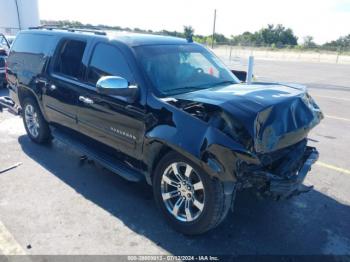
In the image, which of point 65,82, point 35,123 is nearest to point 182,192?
point 65,82

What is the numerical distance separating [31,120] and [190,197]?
12.2ft

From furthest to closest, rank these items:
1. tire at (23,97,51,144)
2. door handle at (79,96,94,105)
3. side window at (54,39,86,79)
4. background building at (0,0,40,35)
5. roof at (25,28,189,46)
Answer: background building at (0,0,40,35) < tire at (23,97,51,144) < side window at (54,39,86,79) < door handle at (79,96,94,105) < roof at (25,28,189,46)

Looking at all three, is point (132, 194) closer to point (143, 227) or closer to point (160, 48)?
point (143, 227)

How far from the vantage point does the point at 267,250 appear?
10.5 feet

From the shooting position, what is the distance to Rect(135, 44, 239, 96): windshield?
3734 millimetres

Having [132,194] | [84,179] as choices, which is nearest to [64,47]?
[84,179]

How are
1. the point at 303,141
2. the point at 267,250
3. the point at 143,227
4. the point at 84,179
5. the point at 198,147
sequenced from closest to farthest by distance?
the point at 198,147 → the point at 267,250 → the point at 143,227 → the point at 303,141 → the point at 84,179

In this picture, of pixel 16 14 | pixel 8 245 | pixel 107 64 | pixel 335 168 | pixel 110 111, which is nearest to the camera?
pixel 8 245

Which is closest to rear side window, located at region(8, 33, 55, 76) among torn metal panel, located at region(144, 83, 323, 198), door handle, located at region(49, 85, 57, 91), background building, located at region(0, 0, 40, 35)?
door handle, located at region(49, 85, 57, 91)

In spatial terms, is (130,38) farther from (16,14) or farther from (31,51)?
(16,14)

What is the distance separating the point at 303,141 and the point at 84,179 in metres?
2.79

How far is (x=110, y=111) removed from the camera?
390 centimetres

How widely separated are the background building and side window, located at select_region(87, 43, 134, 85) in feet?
117

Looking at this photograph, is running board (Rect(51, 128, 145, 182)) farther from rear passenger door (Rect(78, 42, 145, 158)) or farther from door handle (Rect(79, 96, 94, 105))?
door handle (Rect(79, 96, 94, 105))
